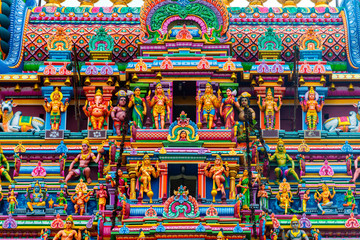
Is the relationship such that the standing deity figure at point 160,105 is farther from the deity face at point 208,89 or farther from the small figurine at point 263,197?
the small figurine at point 263,197

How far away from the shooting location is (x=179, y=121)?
4375cm

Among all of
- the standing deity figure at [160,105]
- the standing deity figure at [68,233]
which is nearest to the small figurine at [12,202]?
the standing deity figure at [68,233]

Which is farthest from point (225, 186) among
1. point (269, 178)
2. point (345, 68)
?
point (345, 68)

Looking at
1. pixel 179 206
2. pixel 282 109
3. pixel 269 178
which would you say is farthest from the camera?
pixel 282 109

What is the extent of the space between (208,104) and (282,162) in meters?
3.53

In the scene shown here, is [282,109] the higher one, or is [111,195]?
[282,109]

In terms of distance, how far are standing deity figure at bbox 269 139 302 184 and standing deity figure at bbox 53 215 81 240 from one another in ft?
24.7

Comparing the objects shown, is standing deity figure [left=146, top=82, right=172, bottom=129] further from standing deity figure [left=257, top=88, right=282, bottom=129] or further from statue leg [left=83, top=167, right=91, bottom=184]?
standing deity figure [left=257, top=88, right=282, bottom=129]

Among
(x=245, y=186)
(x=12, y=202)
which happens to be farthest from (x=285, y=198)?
(x=12, y=202)

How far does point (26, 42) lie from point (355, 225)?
16.2m

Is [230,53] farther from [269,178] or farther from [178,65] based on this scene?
[269,178]

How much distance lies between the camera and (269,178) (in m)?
→ 44.5

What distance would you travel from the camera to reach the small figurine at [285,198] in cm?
4284

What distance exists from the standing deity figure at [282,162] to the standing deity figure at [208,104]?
102 inches
